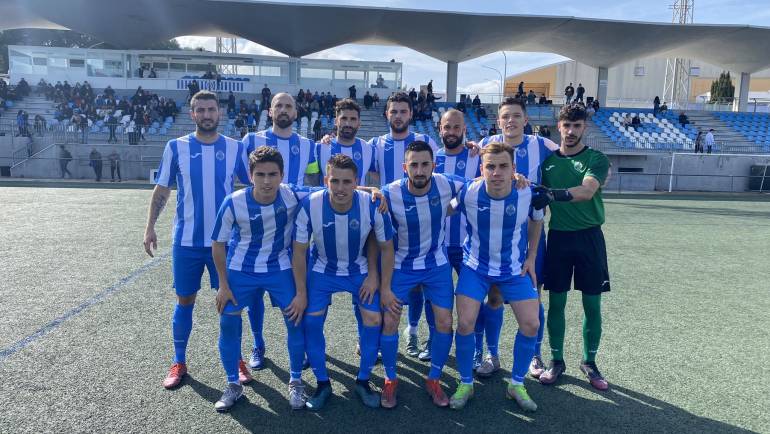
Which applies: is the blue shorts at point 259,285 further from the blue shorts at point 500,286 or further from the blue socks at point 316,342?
the blue shorts at point 500,286

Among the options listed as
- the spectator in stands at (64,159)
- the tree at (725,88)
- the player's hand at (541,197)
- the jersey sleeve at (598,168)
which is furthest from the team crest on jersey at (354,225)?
the tree at (725,88)

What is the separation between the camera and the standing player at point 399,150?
4246 mm

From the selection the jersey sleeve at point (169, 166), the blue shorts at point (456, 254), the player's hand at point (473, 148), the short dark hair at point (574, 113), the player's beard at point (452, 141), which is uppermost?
the short dark hair at point (574, 113)

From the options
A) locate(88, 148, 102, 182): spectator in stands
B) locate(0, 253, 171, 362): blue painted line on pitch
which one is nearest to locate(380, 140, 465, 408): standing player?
locate(0, 253, 171, 362): blue painted line on pitch

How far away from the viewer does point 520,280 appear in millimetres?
Result: 3434

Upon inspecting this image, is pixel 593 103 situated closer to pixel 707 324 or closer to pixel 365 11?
pixel 365 11

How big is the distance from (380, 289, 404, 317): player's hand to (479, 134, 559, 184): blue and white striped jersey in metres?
1.44

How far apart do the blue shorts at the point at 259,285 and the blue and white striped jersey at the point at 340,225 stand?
0.29 metres

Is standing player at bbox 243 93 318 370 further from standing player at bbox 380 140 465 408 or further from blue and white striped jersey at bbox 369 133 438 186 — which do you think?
standing player at bbox 380 140 465 408

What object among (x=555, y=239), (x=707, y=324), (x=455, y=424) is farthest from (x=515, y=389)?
(x=707, y=324)

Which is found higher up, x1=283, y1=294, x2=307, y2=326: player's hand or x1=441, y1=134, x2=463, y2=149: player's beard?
x1=441, y1=134, x2=463, y2=149: player's beard

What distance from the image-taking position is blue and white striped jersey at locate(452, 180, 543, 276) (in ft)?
11.1

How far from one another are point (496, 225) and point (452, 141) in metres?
0.87

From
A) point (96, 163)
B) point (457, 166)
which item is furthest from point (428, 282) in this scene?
point (96, 163)
